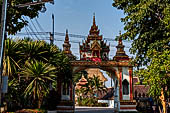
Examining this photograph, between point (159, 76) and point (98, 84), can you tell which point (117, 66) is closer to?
point (159, 76)

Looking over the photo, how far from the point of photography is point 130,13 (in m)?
16.3

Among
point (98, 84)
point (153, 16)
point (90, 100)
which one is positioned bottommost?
point (90, 100)

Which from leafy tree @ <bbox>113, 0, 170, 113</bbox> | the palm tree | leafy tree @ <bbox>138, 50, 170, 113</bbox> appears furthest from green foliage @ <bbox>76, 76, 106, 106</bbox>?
leafy tree @ <bbox>138, 50, 170, 113</bbox>

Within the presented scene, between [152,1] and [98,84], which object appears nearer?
[152,1]

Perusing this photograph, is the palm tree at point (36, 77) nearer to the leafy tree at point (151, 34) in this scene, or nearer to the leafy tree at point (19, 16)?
the leafy tree at point (19, 16)

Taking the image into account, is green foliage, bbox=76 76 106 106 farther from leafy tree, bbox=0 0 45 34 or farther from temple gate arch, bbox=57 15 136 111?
leafy tree, bbox=0 0 45 34

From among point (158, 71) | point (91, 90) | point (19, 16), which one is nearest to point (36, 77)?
point (19, 16)

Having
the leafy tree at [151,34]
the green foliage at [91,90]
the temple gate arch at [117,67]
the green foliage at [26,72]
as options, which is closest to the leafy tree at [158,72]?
the leafy tree at [151,34]

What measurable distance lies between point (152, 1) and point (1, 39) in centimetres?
954

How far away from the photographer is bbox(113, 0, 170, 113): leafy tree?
1339 centimetres

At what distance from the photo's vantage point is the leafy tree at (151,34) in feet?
43.9

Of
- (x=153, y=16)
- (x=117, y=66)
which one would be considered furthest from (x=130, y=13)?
(x=117, y=66)

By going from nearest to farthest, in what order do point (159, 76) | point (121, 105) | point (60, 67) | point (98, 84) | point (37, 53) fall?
point (159, 76), point (37, 53), point (60, 67), point (121, 105), point (98, 84)

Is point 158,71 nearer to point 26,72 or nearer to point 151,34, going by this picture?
point 151,34
